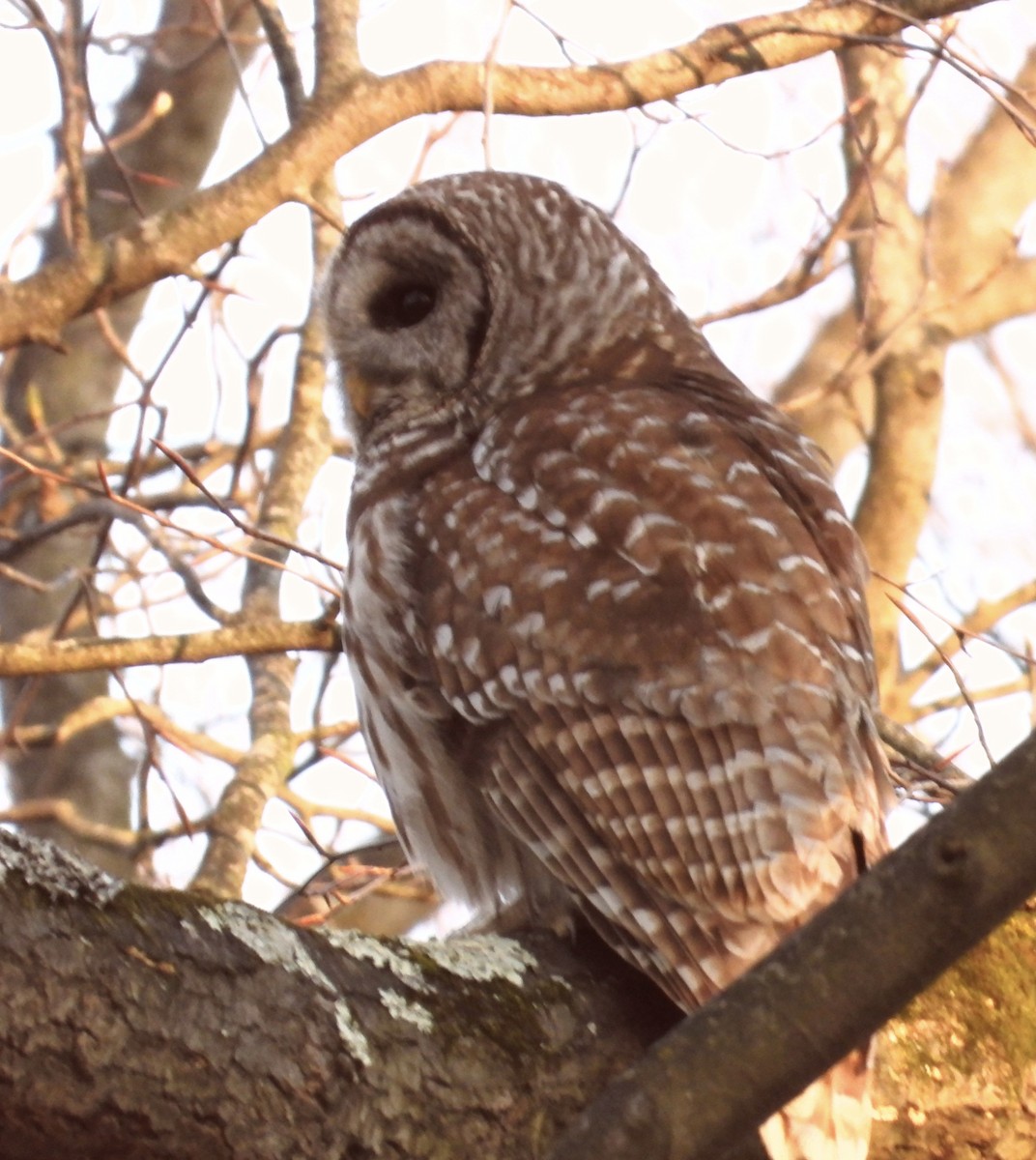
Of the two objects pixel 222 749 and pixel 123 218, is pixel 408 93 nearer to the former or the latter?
pixel 222 749

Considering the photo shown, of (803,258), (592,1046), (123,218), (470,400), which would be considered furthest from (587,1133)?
(123,218)

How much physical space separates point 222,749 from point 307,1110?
10.1 feet

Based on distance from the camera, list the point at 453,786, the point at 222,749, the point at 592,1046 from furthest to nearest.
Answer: the point at 222,749
the point at 453,786
the point at 592,1046

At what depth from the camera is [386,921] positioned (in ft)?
23.0

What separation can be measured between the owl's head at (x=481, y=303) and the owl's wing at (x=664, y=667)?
53cm

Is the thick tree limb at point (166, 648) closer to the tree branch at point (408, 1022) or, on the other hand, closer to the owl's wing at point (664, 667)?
the owl's wing at point (664, 667)

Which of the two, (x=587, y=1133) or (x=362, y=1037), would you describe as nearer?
(x=587, y=1133)

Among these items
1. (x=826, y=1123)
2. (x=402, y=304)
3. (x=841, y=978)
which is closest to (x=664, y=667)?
(x=826, y=1123)

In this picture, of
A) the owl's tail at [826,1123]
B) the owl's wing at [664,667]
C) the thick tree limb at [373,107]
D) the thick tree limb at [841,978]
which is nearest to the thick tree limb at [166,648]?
the owl's wing at [664,667]

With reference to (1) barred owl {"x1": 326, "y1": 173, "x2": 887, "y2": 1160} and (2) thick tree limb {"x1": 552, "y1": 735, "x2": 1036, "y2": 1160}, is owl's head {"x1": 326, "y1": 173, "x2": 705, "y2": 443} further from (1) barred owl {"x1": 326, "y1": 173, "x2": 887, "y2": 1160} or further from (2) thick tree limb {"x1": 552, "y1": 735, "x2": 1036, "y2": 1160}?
(2) thick tree limb {"x1": 552, "y1": 735, "x2": 1036, "y2": 1160}

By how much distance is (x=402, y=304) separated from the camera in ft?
15.4

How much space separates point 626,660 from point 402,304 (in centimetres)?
171

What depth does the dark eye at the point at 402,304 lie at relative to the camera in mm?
4664

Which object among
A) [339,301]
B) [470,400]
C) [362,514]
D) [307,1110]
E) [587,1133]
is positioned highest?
[339,301]
